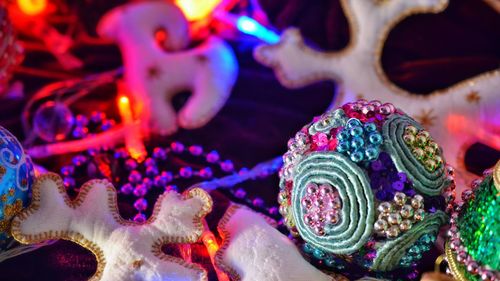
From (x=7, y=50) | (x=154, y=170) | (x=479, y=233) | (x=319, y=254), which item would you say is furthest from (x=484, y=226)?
(x=7, y=50)

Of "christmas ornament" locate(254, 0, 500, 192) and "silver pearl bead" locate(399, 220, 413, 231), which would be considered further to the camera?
"christmas ornament" locate(254, 0, 500, 192)

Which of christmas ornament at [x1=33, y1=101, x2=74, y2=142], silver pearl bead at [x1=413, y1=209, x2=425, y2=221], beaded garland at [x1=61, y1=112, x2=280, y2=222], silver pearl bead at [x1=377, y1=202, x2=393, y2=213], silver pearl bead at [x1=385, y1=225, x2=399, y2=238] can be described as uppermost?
silver pearl bead at [x1=377, y1=202, x2=393, y2=213]

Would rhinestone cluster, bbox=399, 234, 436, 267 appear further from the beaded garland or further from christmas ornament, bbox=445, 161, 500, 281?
the beaded garland

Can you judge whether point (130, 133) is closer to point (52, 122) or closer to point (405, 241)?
point (52, 122)

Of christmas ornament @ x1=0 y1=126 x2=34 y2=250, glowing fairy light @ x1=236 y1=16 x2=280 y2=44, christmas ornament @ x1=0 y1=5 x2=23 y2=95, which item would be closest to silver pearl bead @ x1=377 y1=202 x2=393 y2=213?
christmas ornament @ x1=0 y1=126 x2=34 y2=250

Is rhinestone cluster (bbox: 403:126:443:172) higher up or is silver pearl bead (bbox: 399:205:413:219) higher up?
rhinestone cluster (bbox: 403:126:443:172)

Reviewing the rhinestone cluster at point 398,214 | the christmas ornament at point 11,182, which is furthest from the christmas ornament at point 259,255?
the christmas ornament at point 11,182

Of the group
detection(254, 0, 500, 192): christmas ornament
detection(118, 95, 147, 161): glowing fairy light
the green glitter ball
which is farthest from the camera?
detection(118, 95, 147, 161): glowing fairy light
